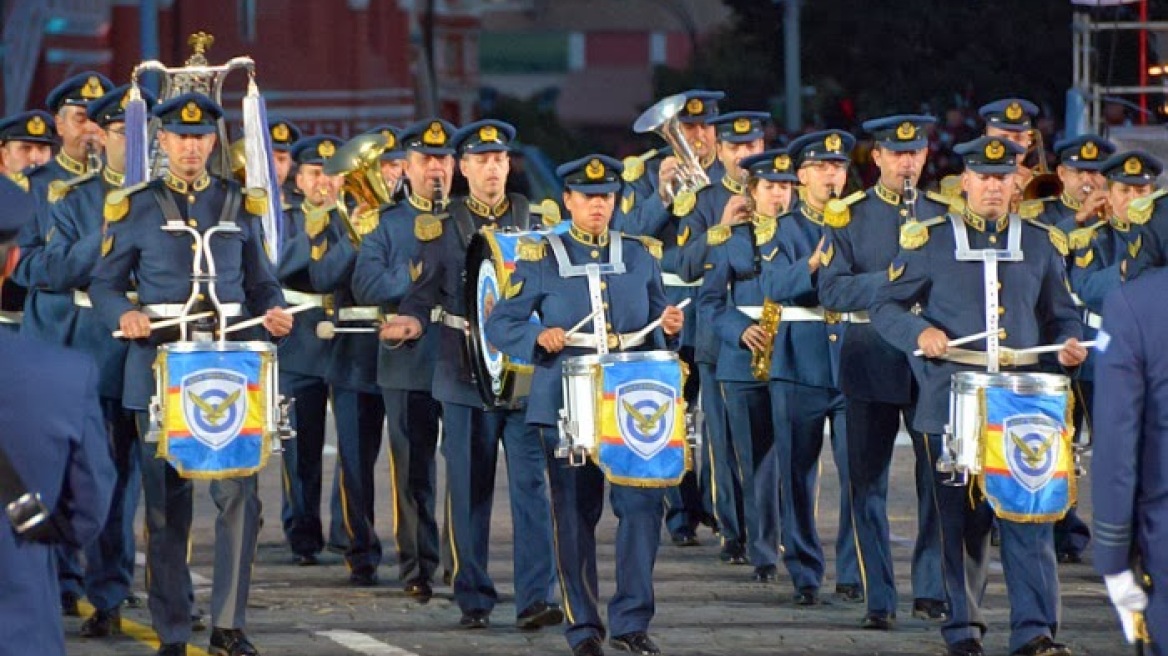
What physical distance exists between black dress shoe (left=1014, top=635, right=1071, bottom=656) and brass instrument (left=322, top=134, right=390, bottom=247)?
477 cm

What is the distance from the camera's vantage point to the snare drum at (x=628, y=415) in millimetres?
12602

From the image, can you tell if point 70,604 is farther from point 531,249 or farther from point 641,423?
point 641,423

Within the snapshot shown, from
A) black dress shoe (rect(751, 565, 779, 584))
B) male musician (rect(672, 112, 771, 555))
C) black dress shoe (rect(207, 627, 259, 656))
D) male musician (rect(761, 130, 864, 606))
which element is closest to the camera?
black dress shoe (rect(207, 627, 259, 656))

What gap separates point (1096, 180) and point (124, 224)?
5996 millimetres

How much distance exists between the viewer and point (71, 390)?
8.27 metres

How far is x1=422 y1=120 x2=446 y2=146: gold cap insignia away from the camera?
14.9 meters

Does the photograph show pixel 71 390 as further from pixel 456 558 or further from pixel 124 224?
pixel 456 558

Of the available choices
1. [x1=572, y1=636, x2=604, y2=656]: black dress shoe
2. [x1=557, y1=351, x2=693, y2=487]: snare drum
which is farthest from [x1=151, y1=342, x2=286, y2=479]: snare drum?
[x1=572, y1=636, x2=604, y2=656]: black dress shoe

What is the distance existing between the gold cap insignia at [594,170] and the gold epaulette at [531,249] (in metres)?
0.35

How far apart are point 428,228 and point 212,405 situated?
7.90ft

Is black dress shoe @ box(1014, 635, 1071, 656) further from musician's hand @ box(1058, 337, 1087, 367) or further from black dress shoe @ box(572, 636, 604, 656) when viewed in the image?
black dress shoe @ box(572, 636, 604, 656)

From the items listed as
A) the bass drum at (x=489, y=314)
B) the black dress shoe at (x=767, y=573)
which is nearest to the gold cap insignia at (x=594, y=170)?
the bass drum at (x=489, y=314)

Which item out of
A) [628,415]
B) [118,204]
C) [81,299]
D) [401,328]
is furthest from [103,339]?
[628,415]

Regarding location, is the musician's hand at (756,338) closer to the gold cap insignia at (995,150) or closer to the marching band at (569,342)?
the marching band at (569,342)
